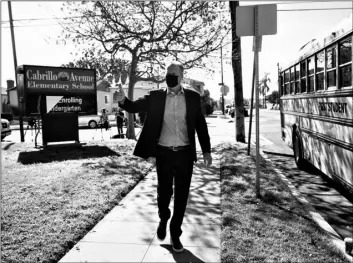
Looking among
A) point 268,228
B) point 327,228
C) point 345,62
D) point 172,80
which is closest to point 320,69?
point 345,62

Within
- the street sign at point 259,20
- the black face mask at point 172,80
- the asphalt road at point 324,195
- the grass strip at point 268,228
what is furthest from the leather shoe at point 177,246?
the street sign at point 259,20

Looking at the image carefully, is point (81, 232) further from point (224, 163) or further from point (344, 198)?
point (224, 163)

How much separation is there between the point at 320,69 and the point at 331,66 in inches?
29.5

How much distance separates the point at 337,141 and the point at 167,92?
343 centimetres

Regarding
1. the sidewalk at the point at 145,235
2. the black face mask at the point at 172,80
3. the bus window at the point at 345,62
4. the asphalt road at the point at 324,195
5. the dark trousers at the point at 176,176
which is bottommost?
the asphalt road at the point at 324,195

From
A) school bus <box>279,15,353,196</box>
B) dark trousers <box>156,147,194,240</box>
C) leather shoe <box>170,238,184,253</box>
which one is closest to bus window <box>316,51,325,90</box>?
school bus <box>279,15,353,196</box>

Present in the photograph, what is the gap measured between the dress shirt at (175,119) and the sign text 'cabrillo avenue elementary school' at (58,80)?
30.0ft

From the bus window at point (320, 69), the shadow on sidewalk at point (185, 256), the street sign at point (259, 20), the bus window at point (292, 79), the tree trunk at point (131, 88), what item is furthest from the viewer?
the tree trunk at point (131, 88)

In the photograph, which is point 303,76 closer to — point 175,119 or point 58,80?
point 175,119

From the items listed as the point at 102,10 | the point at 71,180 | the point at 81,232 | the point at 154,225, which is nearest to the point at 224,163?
the point at 71,180

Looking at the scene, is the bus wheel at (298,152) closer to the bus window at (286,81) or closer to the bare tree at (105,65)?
the bus window at (286,81)

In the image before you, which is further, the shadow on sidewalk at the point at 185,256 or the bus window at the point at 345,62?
the bus window at the point at 345,62

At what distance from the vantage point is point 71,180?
7.31m

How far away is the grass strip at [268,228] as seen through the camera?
12.2 ft
